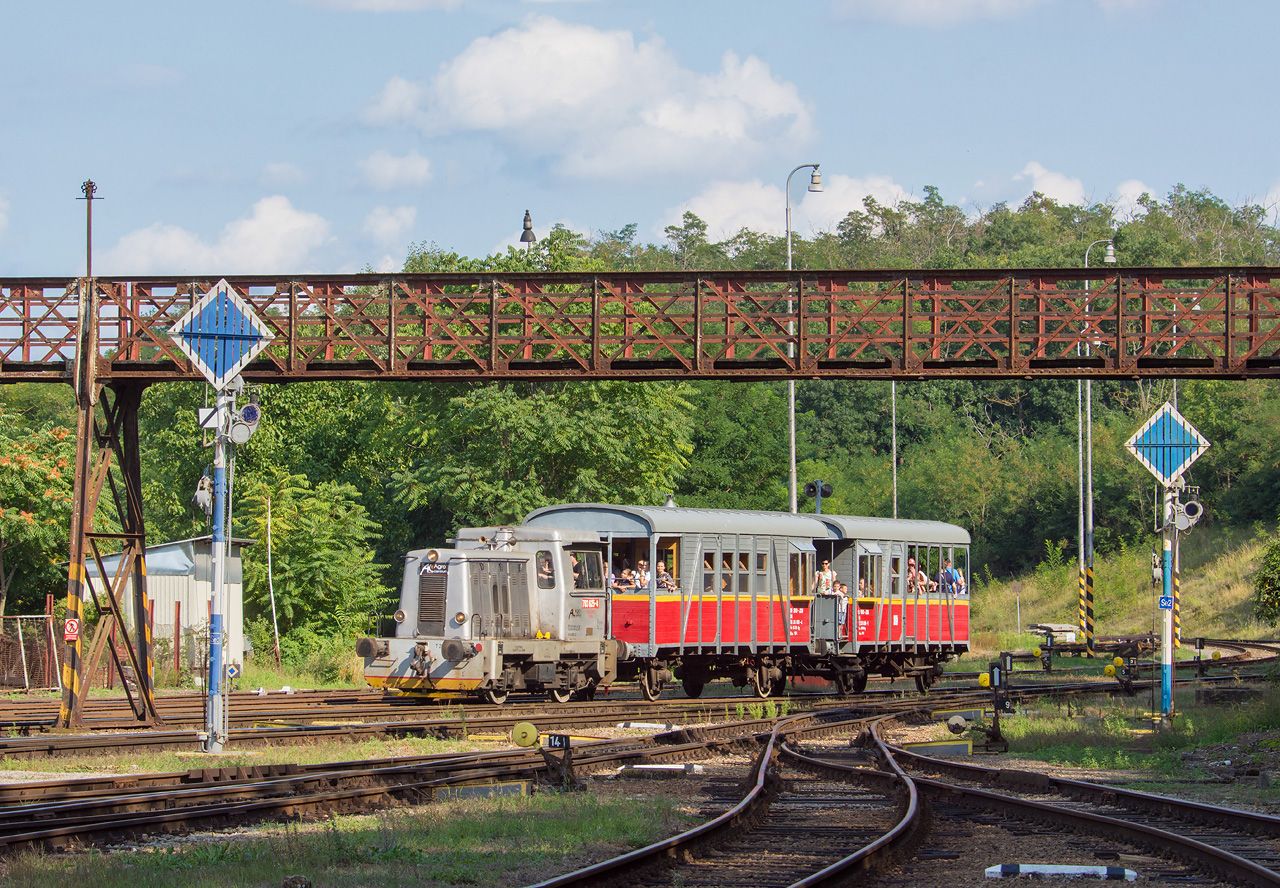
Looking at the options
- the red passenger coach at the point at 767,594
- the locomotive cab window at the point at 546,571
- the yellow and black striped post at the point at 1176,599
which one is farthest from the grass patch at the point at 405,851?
the yellow and black striped post at the point at 1176,599

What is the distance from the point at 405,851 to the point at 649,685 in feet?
56.3

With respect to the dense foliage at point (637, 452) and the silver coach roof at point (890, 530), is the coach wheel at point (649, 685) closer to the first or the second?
the silver coach roof at point (890, 530)

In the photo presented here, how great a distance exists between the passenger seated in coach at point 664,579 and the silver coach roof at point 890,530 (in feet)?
13.5

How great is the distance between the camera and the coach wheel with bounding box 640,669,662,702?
2834 cm

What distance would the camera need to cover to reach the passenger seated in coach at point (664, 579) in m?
28.2

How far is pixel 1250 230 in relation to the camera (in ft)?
362

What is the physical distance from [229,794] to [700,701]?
13.6 meters

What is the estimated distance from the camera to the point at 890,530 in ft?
106

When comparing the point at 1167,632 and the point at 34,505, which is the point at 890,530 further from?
the point at 34,505

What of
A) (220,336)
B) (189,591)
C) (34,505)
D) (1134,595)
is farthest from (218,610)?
(1134,595)

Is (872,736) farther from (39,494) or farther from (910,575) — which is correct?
(39,494)

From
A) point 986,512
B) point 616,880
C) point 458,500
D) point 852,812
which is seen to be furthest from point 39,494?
point 986,512

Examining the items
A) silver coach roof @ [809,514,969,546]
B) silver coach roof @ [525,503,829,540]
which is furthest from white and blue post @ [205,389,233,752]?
silver coach roof @ [809,514,969,546]

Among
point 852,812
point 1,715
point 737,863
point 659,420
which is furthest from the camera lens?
point 659,420
